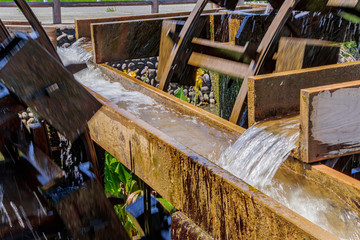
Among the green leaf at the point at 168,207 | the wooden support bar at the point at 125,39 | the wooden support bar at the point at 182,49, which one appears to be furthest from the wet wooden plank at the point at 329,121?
the wooden support bar at the point at 125,39

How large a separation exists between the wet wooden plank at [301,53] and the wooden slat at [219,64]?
432mm

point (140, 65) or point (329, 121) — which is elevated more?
point (329, 121)

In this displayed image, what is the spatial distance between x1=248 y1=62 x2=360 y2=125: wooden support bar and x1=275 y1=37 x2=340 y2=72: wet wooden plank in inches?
24.7

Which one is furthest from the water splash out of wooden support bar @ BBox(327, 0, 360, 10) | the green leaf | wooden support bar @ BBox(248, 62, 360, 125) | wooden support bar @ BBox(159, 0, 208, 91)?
wooden support bar @ BBox(159, 0, 208, 91)

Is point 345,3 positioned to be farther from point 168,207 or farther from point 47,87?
point 47,87

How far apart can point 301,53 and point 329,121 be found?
141 cm

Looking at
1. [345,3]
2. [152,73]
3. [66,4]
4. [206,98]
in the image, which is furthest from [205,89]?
[345,3]

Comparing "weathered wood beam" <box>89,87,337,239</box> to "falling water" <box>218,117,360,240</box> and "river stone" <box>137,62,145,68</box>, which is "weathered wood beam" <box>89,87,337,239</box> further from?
"river stone" <box>137,62,145,68</box>

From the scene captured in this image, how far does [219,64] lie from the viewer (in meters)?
4.23

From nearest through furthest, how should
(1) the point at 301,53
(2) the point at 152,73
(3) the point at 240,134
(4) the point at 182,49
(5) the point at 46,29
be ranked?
(3) the point at 240,134 → (1) the point at 301,53 → (4) the point at 182,49 → (5) the point at 46,29 → (2) the point at 152,73

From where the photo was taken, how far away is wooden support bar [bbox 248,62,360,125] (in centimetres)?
261

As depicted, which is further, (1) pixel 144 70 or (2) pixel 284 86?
(1) pixel 144 70

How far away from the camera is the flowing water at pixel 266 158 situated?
2066 mm

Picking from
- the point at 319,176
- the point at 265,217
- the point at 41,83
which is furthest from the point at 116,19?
the point at 265,217
